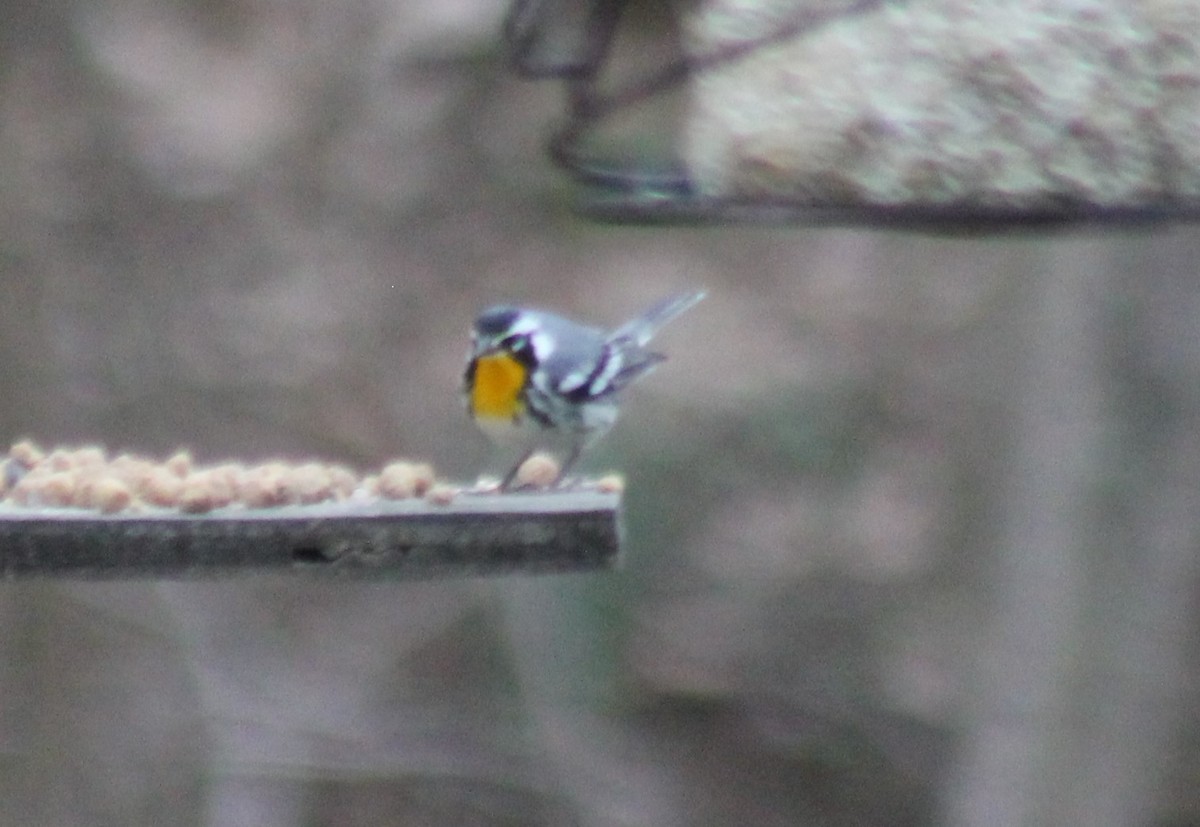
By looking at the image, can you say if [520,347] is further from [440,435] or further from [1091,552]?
[440,435]

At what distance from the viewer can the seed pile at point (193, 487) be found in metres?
3.13

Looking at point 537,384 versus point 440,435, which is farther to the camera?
point 440,435

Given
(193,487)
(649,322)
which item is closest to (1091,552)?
(649,322)

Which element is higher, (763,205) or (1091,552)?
(763,205)

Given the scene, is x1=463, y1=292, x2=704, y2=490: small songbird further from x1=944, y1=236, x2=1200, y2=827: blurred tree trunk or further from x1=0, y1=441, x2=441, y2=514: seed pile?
x1=944, y1=236, x2=1200, y2=827: blurred tree trunk

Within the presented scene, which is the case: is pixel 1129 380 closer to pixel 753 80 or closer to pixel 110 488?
pixel 753 80

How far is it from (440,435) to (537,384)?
14.6 feet

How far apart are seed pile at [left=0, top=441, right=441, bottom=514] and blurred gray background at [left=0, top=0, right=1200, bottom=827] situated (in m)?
4.36

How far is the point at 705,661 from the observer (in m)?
8.73

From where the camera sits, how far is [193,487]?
3.11m

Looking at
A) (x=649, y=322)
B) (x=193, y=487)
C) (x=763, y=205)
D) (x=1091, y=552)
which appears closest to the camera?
(x=193, y=487)

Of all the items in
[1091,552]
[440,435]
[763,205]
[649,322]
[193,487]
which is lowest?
[440,435]

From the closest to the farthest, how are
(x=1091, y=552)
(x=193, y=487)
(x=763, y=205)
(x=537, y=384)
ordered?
(x=193, y=487), (x=763, y=205), (x=537, y=384), (x=1091, y=552)

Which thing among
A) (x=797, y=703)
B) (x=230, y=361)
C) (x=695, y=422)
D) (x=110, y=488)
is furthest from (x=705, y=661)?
(x=110, y=488)
